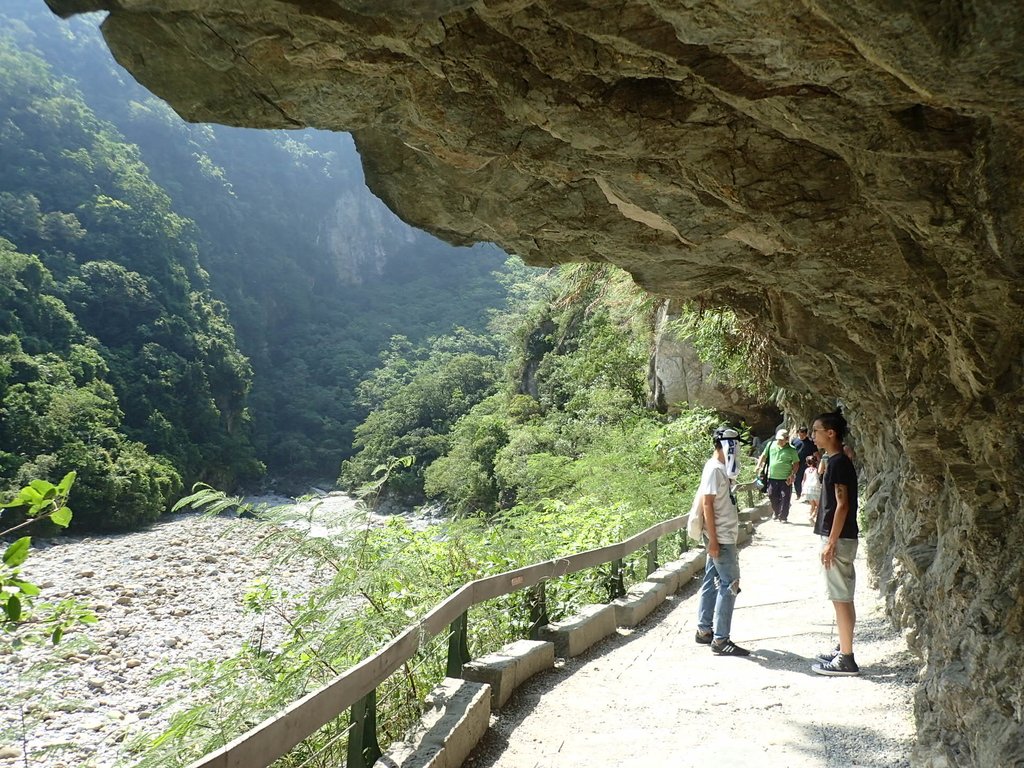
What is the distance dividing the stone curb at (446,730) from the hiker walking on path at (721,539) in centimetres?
238

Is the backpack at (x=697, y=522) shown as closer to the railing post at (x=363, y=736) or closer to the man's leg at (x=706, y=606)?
the man's leg at (x=706, y=606)

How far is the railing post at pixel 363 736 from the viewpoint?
318 cm

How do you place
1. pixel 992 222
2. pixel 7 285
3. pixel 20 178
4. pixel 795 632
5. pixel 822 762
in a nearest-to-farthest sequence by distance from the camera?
pixel 992 222
pixel 822 762
pixel 795 632
pixel 7 285
pixel 20 178

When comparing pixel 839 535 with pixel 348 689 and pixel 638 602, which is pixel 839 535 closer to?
pixel 638 602

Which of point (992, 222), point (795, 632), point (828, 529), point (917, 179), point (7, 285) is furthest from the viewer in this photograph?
point (7, 285)

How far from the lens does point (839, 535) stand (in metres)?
5.33

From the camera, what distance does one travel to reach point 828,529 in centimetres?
545

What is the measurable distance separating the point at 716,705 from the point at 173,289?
69.2m

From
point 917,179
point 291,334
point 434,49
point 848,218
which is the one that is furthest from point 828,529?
point 291,334

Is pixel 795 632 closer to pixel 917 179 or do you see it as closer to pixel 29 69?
pixel 917 179

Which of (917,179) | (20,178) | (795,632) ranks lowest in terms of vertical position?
(795,632)

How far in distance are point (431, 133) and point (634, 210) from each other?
4.11ft

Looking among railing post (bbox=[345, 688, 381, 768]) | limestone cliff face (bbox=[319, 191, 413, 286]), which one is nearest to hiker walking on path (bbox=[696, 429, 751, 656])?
railing post (bbox=[345, 688, 381, 768])

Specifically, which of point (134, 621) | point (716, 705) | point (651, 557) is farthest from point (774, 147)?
point (134, 621)
